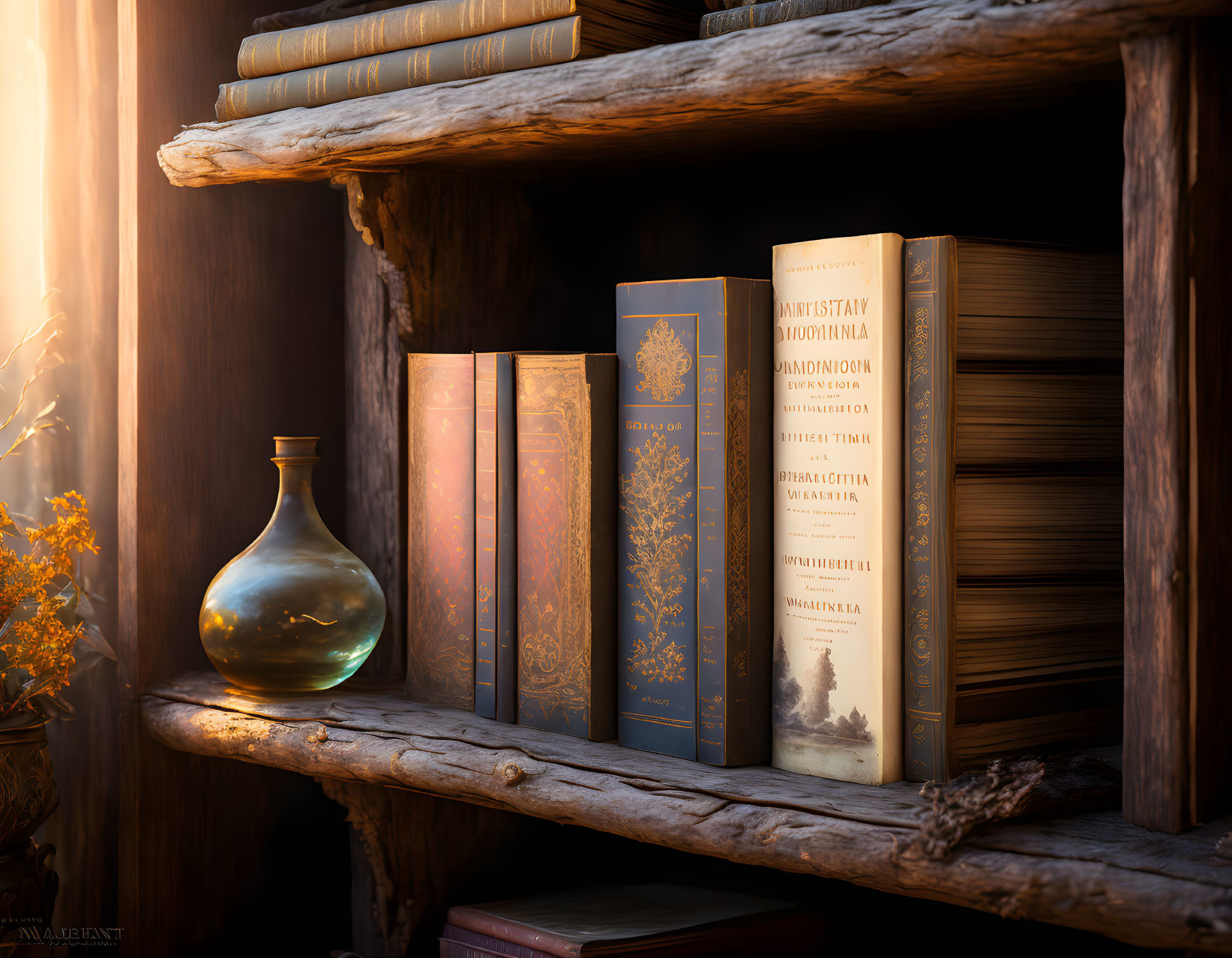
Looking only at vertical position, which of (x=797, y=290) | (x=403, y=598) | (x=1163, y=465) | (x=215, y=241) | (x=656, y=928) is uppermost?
(x=215, y=241)

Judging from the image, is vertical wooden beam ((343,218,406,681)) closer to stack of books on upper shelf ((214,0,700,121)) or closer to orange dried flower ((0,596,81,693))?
stack of books on upper shelf ((214,0,700,121))

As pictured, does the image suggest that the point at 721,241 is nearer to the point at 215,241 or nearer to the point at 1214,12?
the point at 215,241

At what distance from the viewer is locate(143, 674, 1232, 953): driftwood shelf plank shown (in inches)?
25.8

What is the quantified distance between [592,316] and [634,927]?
65cm

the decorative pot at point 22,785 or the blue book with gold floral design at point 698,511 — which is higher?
the blue book with gold floral design at point 698,511

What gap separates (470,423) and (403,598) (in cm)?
24

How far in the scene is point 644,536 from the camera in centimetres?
93

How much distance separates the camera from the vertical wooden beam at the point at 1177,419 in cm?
68

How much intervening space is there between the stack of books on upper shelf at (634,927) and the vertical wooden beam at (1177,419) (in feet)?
1.39

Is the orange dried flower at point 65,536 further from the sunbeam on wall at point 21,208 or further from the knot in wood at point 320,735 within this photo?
the knot in wood at point 320,735

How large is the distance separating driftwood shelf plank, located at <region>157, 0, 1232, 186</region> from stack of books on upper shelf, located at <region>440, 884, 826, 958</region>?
0.65 m

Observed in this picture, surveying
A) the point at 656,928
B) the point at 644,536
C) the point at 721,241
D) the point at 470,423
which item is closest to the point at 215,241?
the point at 470,423

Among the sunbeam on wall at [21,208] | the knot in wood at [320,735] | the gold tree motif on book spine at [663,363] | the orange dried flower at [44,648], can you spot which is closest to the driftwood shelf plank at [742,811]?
the knot in wood at [320,735]

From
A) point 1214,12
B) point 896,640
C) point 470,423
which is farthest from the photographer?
point 470,423
